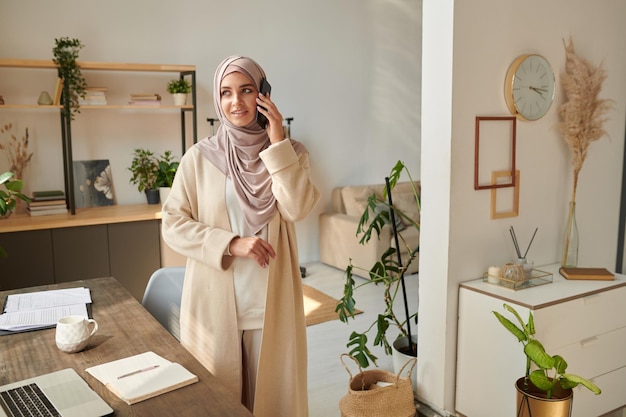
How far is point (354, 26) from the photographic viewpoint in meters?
5.98

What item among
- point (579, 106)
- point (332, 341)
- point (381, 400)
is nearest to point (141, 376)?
point (381, 400)

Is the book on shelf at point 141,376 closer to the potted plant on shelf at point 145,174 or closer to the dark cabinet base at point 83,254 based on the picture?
the dark cabinet base at point 83,254

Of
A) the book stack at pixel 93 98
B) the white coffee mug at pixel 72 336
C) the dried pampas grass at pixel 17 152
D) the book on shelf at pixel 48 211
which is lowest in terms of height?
the white coffee mug at pixel 72 336

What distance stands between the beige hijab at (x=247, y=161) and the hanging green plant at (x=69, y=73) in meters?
2.74

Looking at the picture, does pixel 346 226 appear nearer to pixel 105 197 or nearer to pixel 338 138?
pixel 338 138

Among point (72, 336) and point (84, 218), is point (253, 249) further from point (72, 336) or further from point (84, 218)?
point (84, 218)

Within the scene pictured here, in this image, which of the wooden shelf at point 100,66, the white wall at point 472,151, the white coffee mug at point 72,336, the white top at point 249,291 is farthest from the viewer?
the wooden shelf at point 100,66

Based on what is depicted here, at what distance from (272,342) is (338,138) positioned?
4.34 meters

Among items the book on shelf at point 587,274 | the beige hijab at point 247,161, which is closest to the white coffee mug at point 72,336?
the beige hijab at point 247,161

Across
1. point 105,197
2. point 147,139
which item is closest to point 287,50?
point 147,139

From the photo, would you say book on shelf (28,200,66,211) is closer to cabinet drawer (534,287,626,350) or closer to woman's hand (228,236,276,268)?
woman's hand (228,236,276,268)

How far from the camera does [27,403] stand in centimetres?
129

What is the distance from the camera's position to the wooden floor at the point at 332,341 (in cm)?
305

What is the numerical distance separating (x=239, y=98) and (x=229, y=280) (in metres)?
0.58
